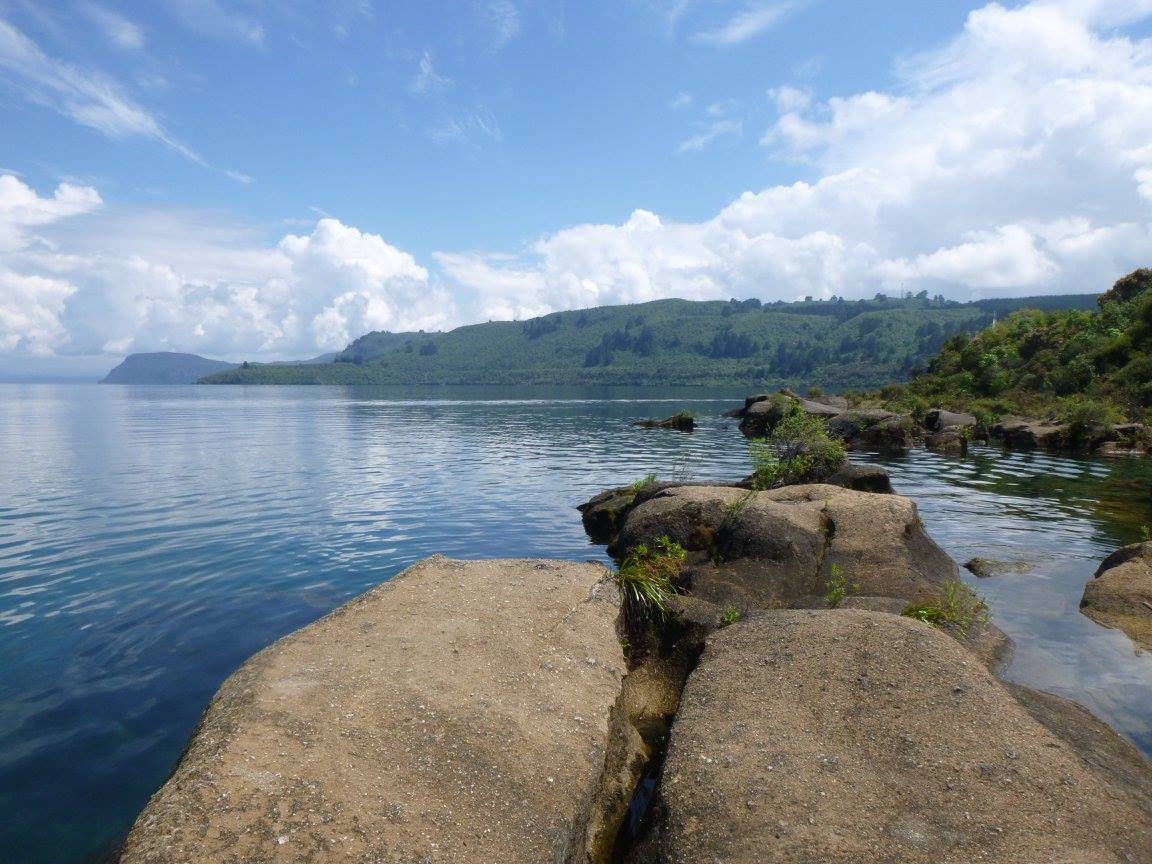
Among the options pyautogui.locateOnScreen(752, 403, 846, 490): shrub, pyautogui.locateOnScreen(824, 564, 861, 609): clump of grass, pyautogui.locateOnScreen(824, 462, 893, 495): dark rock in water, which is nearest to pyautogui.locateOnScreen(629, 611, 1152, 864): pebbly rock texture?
pyautogui.locateOnScreen(824, 564, 861, 609): clump of grass

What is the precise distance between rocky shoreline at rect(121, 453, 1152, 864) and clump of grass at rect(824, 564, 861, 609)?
1.83 m

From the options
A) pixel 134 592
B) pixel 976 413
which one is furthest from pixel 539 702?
pixel 976 413

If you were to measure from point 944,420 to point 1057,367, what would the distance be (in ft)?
68.9

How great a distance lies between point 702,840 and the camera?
6465 millimetres

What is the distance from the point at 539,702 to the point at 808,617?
5021 mm

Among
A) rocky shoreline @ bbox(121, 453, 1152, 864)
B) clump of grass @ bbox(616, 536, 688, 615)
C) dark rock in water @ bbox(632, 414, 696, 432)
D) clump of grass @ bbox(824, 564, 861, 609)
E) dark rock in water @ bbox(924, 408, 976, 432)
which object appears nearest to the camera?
rocky shoreline @ bbox(121, 453, 1152, 864)

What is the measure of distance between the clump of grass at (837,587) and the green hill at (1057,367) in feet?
156

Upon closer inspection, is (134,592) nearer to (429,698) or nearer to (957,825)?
(429,698)

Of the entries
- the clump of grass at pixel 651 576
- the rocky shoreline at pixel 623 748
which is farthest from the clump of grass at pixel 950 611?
the clump of grass at pixel 651 576

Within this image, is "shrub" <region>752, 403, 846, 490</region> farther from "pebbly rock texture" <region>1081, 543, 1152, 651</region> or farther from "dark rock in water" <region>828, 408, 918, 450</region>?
"dark rock in water" <region>828, 408, 918, 450</region>

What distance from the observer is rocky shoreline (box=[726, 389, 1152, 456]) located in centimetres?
4909

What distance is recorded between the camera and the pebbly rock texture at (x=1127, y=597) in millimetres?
14430

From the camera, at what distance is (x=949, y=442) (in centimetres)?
5297

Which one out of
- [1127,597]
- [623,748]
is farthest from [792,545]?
[623,748]
